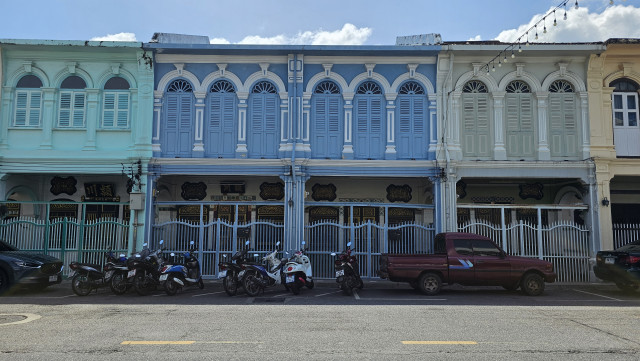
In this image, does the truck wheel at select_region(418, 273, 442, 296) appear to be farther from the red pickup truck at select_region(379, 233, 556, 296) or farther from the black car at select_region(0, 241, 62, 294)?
the black car at select_region(0, 241, 62, 294)

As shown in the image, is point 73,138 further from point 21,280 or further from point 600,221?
point 600,221

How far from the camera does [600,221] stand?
51.3 ft

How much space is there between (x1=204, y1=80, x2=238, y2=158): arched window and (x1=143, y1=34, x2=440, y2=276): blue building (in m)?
0.03

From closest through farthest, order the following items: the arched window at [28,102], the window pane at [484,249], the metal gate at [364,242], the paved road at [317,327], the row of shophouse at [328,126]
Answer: the paved road at [317,327] < the window pane at [484,249] < the metal gate at [364,242] < the row of shophouse at [328,126] < the arched window at [28,102]

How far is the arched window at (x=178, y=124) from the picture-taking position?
16.0 meters

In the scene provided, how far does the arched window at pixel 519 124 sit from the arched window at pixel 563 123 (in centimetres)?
66

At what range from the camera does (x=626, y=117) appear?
16344 millimetres

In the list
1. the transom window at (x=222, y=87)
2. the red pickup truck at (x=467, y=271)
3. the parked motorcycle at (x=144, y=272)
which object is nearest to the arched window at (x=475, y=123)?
the red pickup truck at (x=467, y=271)

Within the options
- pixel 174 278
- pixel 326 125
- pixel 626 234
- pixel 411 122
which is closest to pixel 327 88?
pixel 326 125

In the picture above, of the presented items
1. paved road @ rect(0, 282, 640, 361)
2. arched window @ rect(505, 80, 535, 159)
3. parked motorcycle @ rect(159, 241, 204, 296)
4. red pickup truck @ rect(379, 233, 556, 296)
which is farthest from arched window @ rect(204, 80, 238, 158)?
arched window @ rect(505, 80, 535, 159)

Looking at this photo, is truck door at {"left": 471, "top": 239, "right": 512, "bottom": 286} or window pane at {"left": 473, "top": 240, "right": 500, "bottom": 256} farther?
window pane at {"left": 473, "top": 240, "right": 500, "bottom": 256}

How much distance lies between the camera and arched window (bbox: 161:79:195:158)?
16.0 metres

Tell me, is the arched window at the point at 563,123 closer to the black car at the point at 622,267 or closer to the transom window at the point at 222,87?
the black car at the point at 622,267

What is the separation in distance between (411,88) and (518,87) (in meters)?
3.60
